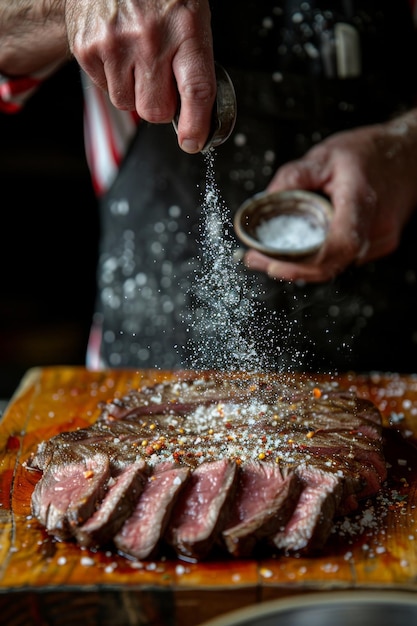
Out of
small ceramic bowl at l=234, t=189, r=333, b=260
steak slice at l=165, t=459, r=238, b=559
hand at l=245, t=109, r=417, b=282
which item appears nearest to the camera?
steak slice at l=165, t=459, r=238, b=559

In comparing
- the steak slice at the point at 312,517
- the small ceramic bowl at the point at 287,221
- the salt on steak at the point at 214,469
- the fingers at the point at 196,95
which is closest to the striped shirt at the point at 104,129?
the small ceramic bowl at the point at 287,221

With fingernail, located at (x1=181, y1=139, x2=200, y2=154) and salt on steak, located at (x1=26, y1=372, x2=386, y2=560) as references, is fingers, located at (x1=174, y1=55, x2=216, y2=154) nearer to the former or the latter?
fingernail, located at (x1=181, y1=139, x2=200, y2=154)

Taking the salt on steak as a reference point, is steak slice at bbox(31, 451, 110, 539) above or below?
above

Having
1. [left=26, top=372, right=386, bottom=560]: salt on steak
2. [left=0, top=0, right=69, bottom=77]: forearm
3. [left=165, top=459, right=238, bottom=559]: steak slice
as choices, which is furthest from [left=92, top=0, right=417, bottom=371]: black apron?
[left=165, top=459, right=238, bottom=559]: steak slice

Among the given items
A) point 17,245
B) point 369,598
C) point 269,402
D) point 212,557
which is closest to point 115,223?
point 269,402

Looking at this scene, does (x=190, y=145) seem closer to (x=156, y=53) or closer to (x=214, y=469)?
(x=156, y=53)

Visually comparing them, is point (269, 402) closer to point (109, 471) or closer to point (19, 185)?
point (109, 471)
